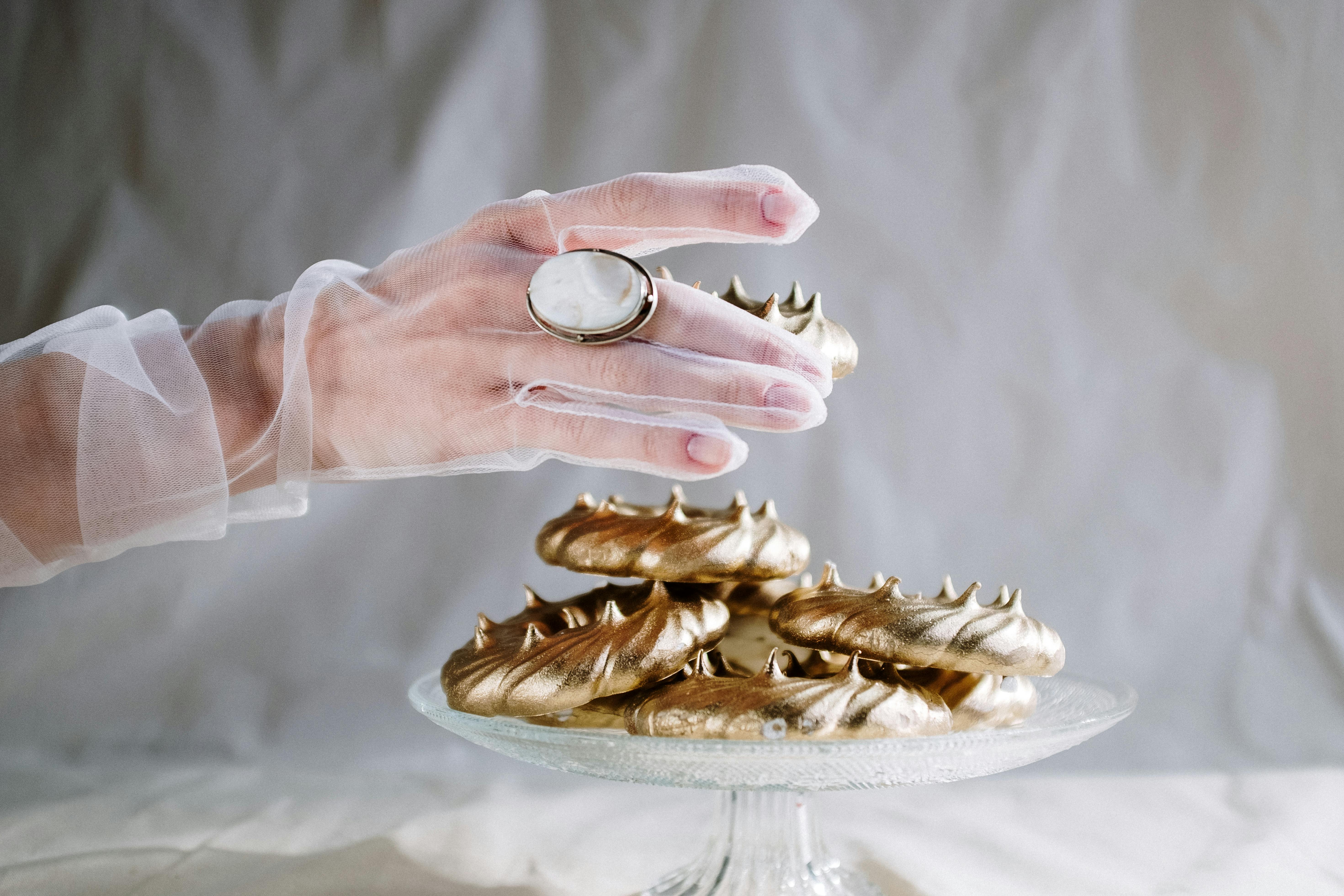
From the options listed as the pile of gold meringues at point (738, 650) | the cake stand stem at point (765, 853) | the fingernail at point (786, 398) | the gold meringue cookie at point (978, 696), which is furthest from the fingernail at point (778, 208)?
the cake stand stem at point (765, 853)

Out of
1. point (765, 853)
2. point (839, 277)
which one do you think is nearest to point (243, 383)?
point (765, 853)

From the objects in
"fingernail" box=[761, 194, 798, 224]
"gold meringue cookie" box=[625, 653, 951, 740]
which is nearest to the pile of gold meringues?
"gold meringue cookie" box=[625, 653, 951, 740]

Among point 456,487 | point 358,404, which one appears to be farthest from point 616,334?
point 456,487

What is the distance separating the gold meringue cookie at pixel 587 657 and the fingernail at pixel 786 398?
16cm

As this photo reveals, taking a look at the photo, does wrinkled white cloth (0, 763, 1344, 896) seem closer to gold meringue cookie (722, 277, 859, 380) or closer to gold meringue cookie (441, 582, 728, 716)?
gold meringue cookie (441, 582, 728, 716)

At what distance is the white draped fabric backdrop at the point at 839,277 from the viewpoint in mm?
1505

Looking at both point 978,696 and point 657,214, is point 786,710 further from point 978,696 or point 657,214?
point 657,214

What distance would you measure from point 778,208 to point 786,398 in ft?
0.44

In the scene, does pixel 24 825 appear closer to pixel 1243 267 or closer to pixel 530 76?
pixel 530 76

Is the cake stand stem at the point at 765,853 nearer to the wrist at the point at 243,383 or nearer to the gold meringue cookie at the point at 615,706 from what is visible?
the gold meringue cookie at the point at 615,706

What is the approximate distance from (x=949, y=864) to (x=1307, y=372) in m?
0.87

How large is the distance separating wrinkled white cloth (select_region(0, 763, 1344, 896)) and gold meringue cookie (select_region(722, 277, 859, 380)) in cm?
50

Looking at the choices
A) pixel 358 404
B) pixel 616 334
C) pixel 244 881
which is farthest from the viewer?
pixel 244 881

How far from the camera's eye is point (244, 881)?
104cm
